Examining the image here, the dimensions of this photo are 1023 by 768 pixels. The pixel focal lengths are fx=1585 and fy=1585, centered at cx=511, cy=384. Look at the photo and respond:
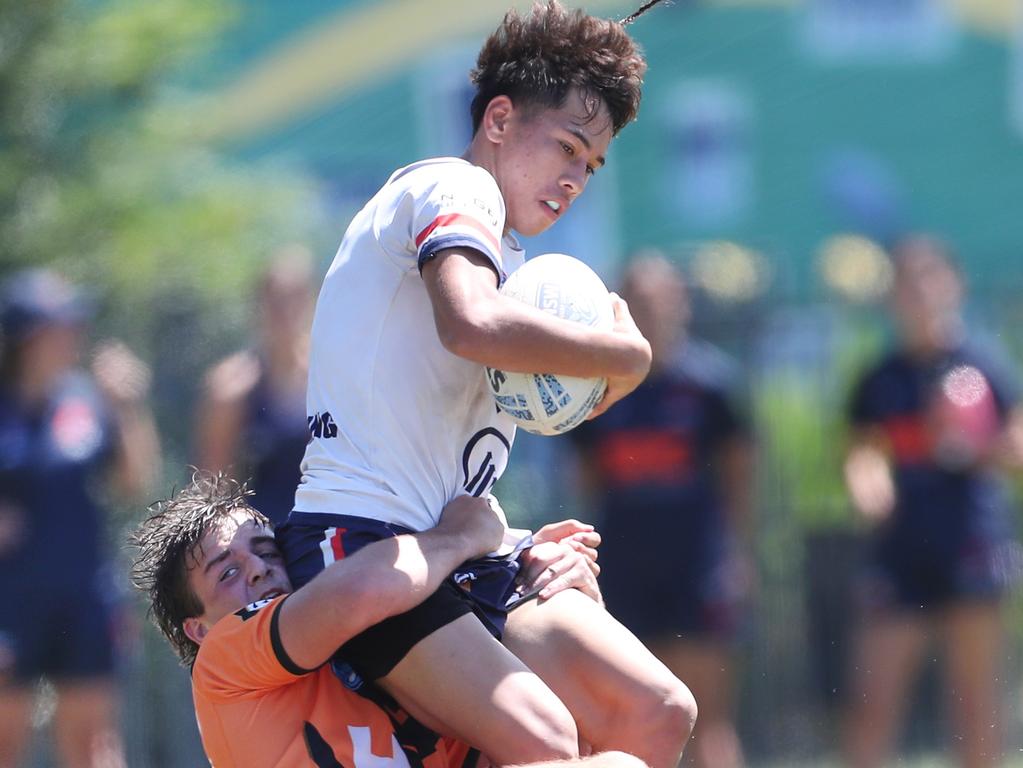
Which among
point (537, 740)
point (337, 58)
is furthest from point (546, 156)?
point (337, 58)

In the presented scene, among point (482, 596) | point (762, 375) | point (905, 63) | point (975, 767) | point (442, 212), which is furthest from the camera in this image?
point (905, 63)

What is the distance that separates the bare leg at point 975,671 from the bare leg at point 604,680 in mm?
3467

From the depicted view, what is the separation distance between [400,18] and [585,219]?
292cm

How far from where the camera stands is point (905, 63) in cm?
1584

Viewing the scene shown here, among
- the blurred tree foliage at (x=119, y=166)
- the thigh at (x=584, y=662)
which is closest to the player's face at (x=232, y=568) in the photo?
the thigh at (x=584, y=662)

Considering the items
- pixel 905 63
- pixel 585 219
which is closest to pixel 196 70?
pixel 585 219

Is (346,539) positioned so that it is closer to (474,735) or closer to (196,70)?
(474,735)

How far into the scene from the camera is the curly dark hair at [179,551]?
12.6 ft

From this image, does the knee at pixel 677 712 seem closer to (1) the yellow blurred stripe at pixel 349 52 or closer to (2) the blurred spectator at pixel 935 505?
(2) the blurred spectator at pixel 935 505

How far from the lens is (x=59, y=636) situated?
7.04 meters

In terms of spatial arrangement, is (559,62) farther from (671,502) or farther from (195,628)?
(671,502)

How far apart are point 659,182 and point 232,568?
41.0ft

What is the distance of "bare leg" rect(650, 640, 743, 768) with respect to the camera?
22.8ft

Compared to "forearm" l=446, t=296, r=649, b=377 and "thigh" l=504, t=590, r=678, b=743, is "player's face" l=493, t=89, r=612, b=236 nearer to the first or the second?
"forearm" l=446, t=296, r=649, b=377
